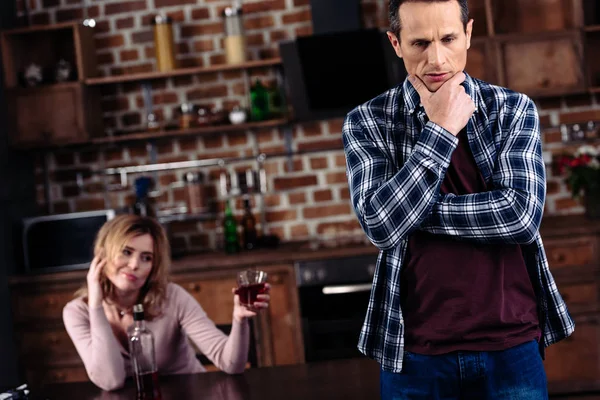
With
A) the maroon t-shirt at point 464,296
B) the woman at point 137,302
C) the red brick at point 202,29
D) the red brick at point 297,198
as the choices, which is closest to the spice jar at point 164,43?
the red brick at point 202,29

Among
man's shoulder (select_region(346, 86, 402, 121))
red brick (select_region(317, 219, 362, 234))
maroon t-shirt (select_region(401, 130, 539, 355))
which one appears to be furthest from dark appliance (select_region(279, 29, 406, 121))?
maroon t-shirt (select_region(401, 130, 539, 355))

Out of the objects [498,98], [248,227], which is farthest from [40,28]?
[498,98]

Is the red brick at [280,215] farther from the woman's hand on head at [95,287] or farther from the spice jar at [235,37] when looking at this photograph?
the woman's hand on head at [95,287]

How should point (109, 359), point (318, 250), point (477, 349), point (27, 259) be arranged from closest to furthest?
point (477, 349) → point (109, 359) → point (318, 250) → point (27, 259)

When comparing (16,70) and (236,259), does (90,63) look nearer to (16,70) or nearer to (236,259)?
(16,70)

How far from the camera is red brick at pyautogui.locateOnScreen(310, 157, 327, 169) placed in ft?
13.7

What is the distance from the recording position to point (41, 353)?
3.81m

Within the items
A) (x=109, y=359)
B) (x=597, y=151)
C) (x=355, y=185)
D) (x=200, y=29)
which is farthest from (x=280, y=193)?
(x=355, y=185)

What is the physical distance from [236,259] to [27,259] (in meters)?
1.05

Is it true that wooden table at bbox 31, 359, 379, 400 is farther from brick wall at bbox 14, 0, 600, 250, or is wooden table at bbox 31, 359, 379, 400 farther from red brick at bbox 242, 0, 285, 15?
red brick at bbox 242, 0, 285, 15

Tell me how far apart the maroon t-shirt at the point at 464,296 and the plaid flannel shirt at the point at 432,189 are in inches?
0.8

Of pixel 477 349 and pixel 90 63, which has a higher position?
pixel 90 63

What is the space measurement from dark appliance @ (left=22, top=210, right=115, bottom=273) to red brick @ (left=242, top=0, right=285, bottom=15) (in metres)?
1.27

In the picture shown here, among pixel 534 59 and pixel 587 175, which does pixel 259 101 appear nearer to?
pixel 534 59
